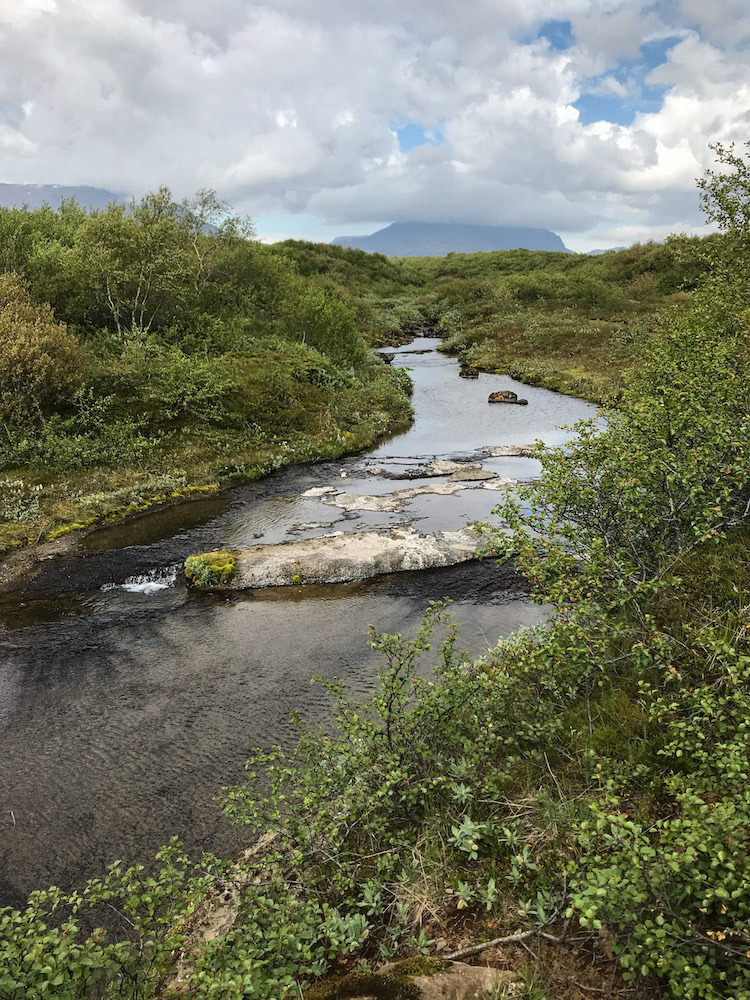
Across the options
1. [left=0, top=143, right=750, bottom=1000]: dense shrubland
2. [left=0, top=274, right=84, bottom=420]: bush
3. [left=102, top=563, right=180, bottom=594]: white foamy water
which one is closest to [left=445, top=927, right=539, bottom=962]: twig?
[left=0, top=143, right=750, bottom=1000]: dense shrubland

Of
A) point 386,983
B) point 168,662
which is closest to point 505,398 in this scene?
point 168,662

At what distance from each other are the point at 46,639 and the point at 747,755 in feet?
57.2

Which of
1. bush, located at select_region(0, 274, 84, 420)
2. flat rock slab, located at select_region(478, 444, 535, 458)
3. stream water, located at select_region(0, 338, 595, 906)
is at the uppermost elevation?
bush, located at select_region(0, 274, 84, 420)

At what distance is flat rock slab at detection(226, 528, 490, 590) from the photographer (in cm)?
1933

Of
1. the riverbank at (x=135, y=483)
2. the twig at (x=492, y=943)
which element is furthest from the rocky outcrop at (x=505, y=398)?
the twig at (x=492, y=943)

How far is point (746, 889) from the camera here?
13.6 feet

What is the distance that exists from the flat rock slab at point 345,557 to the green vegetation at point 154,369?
8977 mm

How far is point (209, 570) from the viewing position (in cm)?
1925

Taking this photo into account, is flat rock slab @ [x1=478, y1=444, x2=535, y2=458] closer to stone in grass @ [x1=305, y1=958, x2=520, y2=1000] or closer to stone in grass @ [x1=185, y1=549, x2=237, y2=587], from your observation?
stone in grass @ [x1=185, y1=549, x2=237, y2=587]

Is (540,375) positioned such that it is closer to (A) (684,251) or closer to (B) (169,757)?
(A) (684,251)

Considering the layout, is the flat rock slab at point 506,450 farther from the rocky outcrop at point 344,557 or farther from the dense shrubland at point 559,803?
the dense shrubland at point 559,803

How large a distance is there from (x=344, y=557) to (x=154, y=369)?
2205cm

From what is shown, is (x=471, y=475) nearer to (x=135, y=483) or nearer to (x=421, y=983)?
(x=135, y=483)

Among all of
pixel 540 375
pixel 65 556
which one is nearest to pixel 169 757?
pixel 65 556
